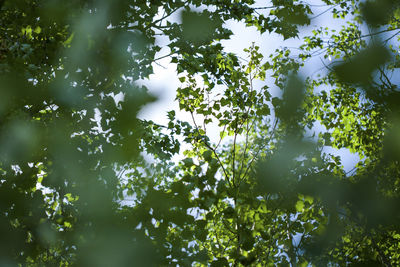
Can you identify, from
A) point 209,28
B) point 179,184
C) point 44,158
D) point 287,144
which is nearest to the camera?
point 179,184

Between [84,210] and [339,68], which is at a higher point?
[339,68]

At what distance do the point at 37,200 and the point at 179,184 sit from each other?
3.07 ft

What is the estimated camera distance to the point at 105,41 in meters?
1.61

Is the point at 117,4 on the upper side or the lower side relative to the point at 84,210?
upper

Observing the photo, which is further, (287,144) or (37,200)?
(287,144)

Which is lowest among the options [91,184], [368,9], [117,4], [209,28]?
[91,184]

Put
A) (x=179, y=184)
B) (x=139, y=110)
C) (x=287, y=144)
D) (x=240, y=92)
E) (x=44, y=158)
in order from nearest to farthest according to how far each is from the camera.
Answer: (x=139, y=110) → (x=179, y=184) → (x=44, y=158) → (x=287, y=144) → (x=240, y=92)

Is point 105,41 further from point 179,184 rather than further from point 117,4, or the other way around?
point 179,184

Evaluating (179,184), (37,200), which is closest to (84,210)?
(179,184)

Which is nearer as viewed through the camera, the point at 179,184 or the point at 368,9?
the point at 179,184

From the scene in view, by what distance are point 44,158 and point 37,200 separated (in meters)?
0.28

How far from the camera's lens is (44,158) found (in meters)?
1.88

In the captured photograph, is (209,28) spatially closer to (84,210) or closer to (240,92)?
→ (240,92)

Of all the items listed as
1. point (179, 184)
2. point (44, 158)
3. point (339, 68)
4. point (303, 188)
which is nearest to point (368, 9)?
point (339, 68)
